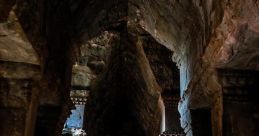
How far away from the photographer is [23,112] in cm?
391

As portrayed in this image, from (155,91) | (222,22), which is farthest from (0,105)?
(155,91)

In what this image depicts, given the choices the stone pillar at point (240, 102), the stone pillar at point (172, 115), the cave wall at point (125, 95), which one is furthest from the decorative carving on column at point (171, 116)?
the stone pillar at point (240, 102)

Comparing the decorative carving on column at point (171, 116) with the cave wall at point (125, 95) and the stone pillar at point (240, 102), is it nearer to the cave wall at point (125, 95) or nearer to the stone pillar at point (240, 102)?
the cave wall at point (125, 95)

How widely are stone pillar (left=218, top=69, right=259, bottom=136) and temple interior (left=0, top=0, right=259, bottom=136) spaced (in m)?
0.01

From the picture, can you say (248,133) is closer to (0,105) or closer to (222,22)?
(222,22)

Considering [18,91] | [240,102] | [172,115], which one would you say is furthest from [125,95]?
[18,91]

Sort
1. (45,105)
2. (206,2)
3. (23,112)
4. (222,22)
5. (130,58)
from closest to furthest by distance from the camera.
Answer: (222,22) → (23,112) → (206,2) → (45,105) → (130,58)

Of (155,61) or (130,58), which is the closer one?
(155,61)

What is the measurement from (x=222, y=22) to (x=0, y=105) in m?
2.52

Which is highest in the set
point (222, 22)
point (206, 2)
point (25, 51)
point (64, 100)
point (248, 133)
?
point (206, 2)

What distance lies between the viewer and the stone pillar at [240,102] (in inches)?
158

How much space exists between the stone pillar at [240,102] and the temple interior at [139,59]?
0.01 m

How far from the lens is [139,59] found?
876 cm

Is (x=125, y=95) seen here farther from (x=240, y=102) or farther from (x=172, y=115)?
(x=240, y=102)
